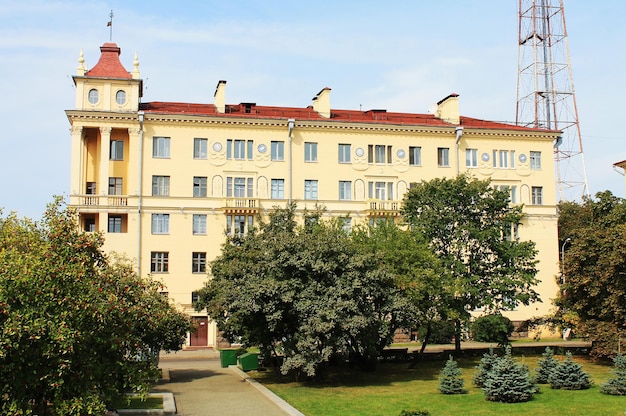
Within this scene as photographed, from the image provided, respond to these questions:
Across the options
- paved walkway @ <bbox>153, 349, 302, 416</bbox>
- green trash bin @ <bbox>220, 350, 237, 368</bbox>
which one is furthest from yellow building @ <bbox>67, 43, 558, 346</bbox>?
green trash bin @ <bbox>220, 350, 237, 368</bbox>

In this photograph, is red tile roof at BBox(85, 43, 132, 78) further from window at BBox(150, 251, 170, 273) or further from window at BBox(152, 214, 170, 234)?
window at BBox(150, 251, 170, 273)

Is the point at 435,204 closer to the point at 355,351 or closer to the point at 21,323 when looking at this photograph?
the point at 355,351

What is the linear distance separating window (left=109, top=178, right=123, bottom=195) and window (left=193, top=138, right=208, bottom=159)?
581cm

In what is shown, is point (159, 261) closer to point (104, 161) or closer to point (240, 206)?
point (240, 206)

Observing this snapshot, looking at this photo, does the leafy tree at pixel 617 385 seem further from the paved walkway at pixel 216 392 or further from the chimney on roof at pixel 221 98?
the chimney on roof at pixel 221 98

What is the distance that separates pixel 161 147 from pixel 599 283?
3257 centimetres

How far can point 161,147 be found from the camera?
5356 centimetres

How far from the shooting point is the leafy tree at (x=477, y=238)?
3912 cm

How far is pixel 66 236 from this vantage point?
55.4ft

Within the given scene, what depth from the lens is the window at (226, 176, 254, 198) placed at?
54219 mm

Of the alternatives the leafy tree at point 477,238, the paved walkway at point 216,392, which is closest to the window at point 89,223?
the paved walkway at point 216,392

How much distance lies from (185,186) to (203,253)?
16.8ft

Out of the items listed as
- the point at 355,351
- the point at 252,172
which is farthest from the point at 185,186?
the point at 355,351

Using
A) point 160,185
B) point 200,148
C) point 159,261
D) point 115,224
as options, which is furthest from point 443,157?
point 115,224
